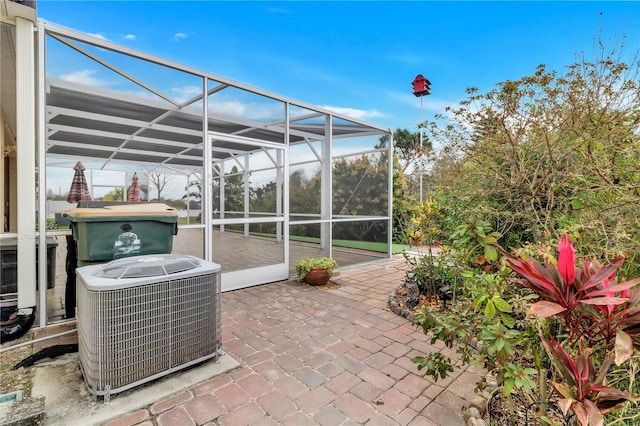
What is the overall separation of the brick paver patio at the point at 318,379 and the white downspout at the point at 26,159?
6.47 feet

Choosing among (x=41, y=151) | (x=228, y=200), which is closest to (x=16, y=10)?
(x=41, y=151)

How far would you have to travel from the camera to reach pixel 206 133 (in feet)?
14.5

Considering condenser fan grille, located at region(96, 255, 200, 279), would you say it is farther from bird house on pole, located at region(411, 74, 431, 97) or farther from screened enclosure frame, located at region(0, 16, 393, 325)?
bird house on pole, located at region(411, 74, 431, 97)

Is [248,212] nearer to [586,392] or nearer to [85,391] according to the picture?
[85,391]

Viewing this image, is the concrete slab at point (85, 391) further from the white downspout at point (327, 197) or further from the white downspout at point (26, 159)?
the white downspout at point (327, 197)

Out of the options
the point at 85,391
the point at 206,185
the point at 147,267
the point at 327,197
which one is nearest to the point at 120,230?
the point at 147,267

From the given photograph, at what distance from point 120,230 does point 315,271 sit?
2.85 metres

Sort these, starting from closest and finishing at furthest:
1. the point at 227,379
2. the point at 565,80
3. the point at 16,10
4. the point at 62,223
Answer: the point at 227,379, the point at 565,80, the point at 16,10, the point at 62,223

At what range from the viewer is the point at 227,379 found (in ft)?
7.63

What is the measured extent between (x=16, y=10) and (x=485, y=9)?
7.45 meters

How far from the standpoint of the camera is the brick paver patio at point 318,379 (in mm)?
1930

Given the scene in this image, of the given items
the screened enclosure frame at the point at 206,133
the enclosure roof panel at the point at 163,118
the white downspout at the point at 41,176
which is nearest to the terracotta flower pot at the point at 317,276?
the screened enclosure frame at the point at 206,133

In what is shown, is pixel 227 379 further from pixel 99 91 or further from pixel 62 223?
pixel 99 91

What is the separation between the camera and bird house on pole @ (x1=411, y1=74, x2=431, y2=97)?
35.1ft
